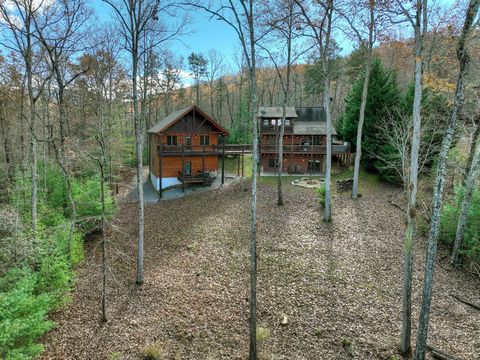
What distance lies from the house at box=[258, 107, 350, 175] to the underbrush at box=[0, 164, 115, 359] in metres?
15.9

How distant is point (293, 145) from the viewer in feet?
87.9

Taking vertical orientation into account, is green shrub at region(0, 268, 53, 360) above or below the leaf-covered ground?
above

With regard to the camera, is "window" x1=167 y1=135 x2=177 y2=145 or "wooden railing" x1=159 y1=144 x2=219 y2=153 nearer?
"wooden railing" x1=159 y1=144 x2=219 y2=153

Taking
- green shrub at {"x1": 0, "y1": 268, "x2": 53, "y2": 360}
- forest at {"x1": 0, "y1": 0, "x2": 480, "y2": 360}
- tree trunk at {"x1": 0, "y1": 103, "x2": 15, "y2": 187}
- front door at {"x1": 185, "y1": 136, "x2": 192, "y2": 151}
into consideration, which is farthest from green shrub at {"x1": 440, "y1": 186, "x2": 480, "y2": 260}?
tree trunk at {"x1": 0, "y1": 103, "x2": 15, "y2": 187}

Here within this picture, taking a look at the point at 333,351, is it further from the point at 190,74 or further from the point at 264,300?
the point at 190,74

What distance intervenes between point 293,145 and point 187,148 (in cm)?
993

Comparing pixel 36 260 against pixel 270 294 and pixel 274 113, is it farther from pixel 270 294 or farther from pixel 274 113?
pixel 274 113

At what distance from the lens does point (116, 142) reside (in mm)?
22859

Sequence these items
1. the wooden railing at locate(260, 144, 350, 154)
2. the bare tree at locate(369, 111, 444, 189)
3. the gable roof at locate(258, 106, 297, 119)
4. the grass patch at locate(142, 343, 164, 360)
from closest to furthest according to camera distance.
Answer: the grass patch at locate(142, 343, 164, 360)
the bare tree at locate(369, 111, 444, 189)
the wooden railing at locate(260, 144, 350, 154)
the gable roof at locate(258, 106, 297, 119)

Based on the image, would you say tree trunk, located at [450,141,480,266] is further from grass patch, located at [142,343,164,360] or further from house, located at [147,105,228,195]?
house, located at [147,105,228,195]

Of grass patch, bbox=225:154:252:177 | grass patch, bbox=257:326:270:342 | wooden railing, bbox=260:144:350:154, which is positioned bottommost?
grass patch, bbox=257:326:270:342

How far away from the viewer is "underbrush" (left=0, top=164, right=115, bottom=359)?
664 centimetres

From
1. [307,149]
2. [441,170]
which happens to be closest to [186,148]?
[307,149]

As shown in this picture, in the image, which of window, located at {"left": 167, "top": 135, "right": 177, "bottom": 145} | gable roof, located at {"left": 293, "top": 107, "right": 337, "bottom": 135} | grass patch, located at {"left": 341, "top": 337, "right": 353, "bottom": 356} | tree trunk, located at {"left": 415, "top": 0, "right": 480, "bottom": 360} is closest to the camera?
tree trunk, located at {"left": 415, "top": 0, "right": 480, "bottom": 360}
